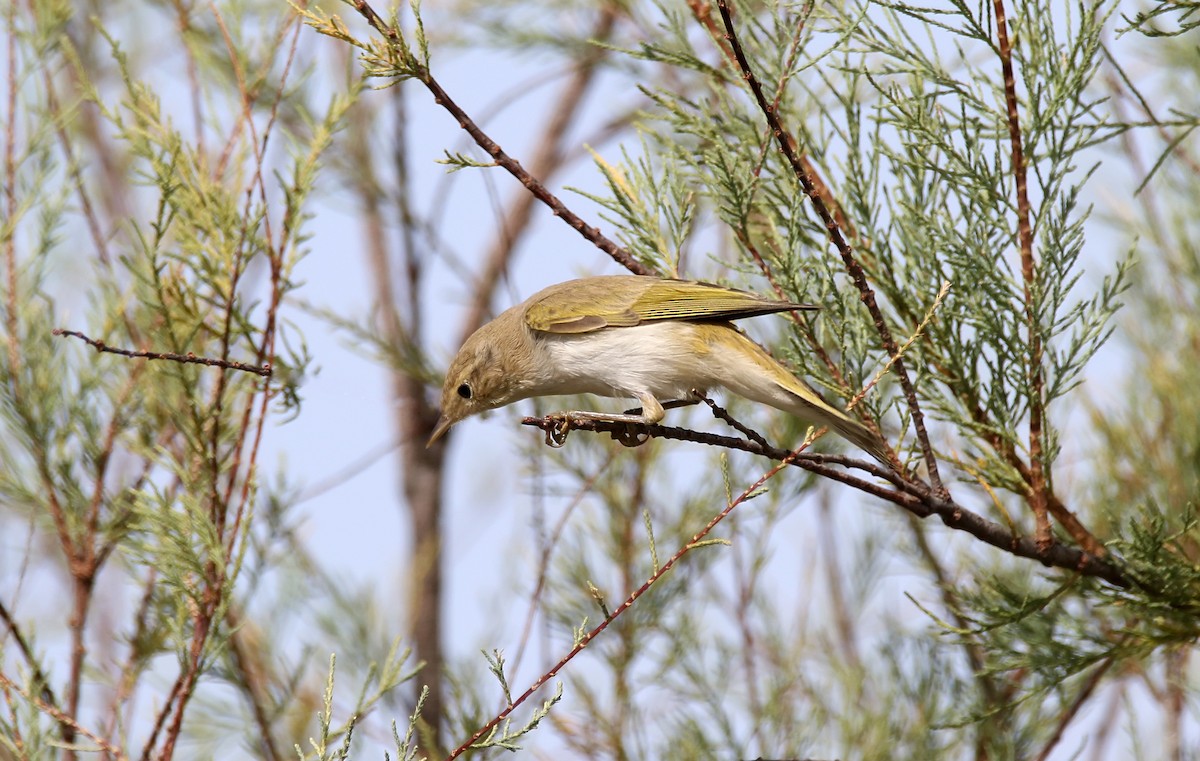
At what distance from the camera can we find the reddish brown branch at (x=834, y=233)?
215cm

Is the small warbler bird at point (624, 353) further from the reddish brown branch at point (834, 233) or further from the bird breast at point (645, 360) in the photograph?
the reddish brown branch at point (834, 233)

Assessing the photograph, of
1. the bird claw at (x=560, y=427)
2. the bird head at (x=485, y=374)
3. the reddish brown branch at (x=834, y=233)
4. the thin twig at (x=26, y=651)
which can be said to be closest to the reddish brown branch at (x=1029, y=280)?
the reddish brown branch at (x=834, y=233)

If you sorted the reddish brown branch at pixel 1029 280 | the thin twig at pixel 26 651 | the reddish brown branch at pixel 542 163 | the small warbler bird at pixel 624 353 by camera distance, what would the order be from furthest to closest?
the reddish brown branch at pixel 542 163 → the small warbler bird at pixel 624 353 → the thin twig at pixel 26 651 → the reddish brown branch at pixel 1029 280

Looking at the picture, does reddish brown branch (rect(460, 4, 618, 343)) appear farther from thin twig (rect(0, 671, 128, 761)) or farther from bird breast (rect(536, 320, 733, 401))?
thin twig (rect(0, 671, 128, 761))

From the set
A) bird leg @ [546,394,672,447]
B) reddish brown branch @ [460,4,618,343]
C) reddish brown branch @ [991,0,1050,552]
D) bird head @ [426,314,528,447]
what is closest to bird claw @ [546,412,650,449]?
bird leg @ [546,394,672,447]

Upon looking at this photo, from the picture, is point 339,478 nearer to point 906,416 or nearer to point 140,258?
point 140,258

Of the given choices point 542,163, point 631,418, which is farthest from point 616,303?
point 542,163

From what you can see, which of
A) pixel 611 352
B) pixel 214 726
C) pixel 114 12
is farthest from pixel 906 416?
pixel 114 12

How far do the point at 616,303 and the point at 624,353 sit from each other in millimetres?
199

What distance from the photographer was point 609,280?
3828 mm

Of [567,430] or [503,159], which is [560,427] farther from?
[503,159]

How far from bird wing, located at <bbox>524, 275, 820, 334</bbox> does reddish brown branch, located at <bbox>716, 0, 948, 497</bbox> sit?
0.99 metres

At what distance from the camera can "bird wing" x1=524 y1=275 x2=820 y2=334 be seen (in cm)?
340

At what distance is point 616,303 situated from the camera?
3727 millimetres
